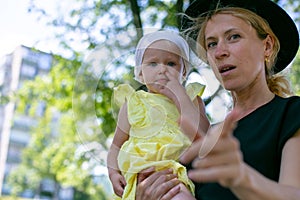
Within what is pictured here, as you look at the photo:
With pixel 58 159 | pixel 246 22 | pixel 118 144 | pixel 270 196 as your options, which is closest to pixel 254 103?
pixel 246 22

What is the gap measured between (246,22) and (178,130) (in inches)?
16.3

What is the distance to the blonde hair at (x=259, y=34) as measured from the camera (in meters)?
1.71

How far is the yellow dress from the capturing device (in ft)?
5.33

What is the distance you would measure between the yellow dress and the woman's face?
0.10 meters

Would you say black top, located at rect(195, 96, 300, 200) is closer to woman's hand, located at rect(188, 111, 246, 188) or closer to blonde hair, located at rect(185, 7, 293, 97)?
blonde hair, located at rect(185, 7, 293, 97)

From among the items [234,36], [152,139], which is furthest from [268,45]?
[152,139]

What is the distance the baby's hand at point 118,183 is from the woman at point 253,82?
15 centimetres

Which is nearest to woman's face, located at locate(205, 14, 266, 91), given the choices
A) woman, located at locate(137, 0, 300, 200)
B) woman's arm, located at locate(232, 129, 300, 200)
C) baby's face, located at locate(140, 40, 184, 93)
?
woman, located at locate(137, 0, 300, 200)

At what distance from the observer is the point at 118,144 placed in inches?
69.4

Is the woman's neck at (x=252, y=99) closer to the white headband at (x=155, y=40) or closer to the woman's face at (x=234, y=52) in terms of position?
the woman's face at (x=234, y=52)

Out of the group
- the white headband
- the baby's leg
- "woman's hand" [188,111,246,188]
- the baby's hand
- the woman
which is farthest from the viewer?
the baby's hand

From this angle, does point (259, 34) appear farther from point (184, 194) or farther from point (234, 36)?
point (184, 194)

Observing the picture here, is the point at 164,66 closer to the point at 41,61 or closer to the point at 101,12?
the point at 101,12

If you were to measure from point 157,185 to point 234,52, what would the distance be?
1.52 feet
